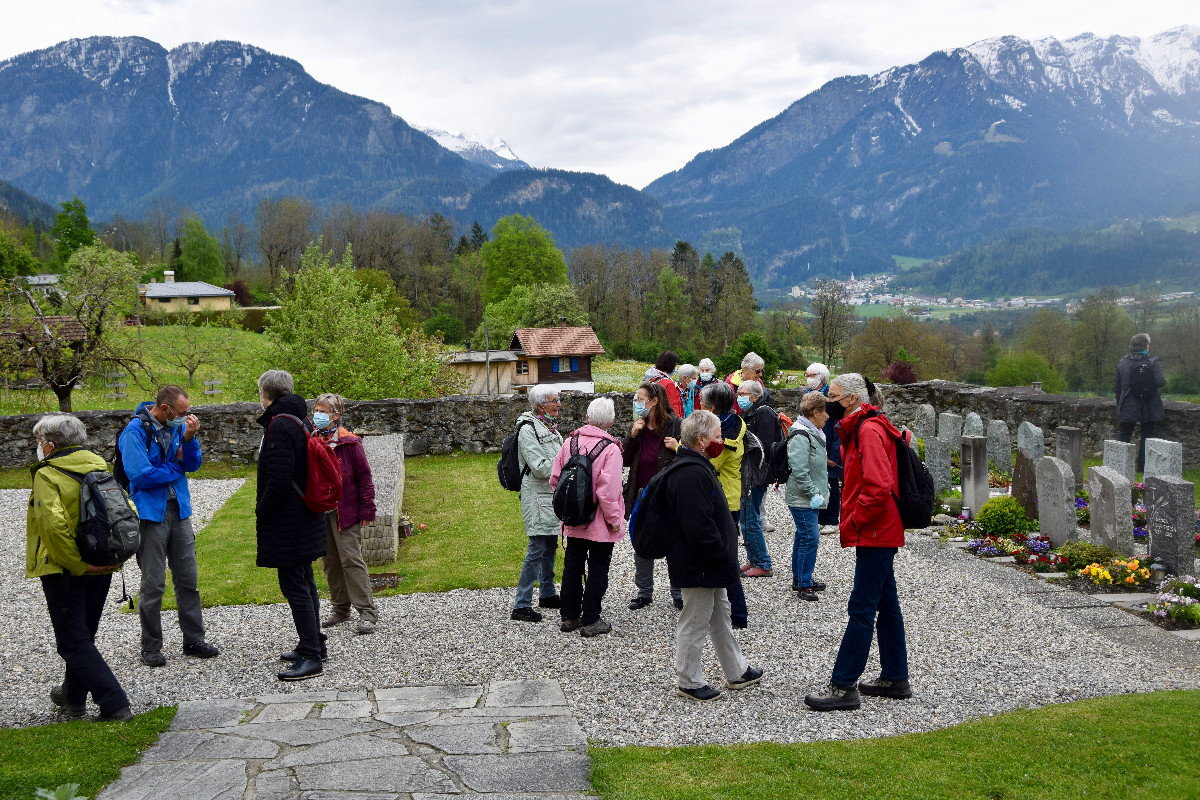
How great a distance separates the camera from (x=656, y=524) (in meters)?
5.72

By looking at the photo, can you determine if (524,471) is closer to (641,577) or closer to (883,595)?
(641,577)

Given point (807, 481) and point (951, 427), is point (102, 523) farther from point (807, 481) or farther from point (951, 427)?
point (951, 427)

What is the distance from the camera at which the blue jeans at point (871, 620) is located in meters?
5.35

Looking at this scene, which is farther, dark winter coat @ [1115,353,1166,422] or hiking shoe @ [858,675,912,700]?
dark winter coat @ [1115,353,1166,422]

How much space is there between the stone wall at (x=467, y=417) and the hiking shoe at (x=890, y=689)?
40.0 ft

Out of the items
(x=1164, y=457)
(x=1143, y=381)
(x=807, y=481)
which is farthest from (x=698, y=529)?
(x=1143, y=381)

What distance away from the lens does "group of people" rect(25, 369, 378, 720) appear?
5312 millimetres

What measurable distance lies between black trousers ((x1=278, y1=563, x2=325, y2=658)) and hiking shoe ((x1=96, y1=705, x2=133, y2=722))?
1.22m

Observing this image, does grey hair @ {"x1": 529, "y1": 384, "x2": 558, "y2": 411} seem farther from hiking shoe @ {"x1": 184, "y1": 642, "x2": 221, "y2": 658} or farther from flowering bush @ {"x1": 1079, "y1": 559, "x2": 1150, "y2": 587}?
flowering bush @ {"x1": 1079, "y1": 559, "x2": 1150, "y2": 587}

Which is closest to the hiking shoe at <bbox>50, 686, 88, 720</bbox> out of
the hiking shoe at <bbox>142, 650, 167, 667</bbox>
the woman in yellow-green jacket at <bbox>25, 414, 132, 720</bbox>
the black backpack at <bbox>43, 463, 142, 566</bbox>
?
the woman in yellow-green jacket at <bbox>25, 414, 132, 720</bbox>

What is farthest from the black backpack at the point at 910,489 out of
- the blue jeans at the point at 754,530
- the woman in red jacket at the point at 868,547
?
the blue jeans at the point at 754,530

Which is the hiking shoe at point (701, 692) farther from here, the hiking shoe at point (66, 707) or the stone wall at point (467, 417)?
the stone wall at point (467, 417)

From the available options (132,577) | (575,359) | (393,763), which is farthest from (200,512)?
(575,359)

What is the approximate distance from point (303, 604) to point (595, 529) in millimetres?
2421
